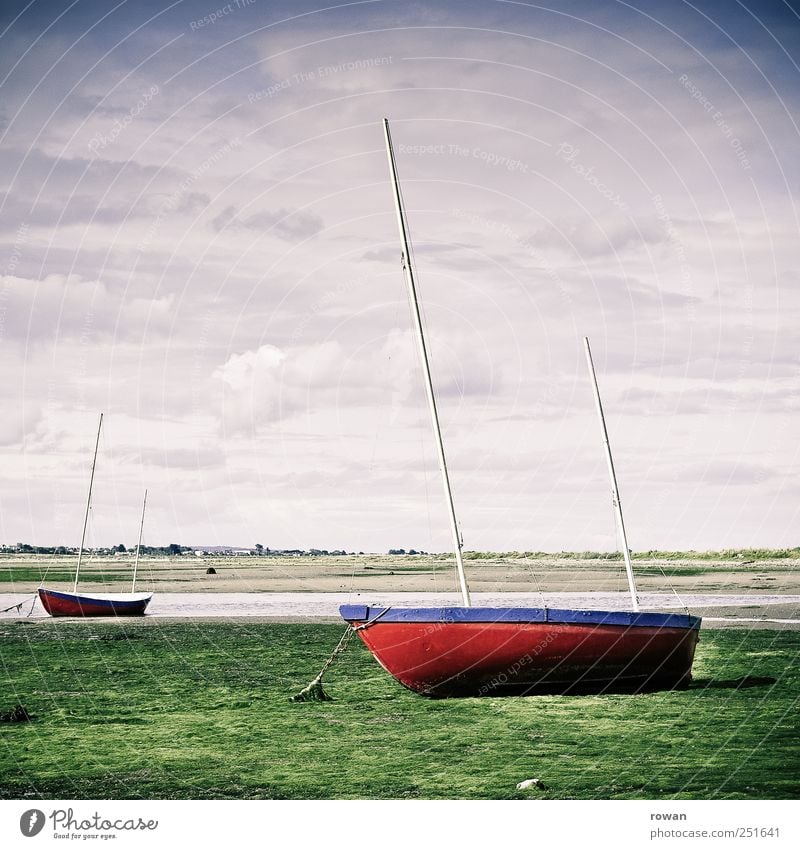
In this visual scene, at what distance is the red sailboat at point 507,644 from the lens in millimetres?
13758

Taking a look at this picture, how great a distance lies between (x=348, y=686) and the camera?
1603cm

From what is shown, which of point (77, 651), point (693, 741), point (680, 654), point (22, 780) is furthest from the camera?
point (77, 651)

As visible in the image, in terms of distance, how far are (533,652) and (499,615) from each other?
82cm

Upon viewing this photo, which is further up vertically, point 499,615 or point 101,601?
point 101,601

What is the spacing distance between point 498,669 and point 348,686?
3107 mm

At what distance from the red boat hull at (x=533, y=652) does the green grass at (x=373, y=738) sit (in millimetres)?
352

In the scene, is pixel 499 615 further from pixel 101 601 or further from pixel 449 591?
pixel 449 591

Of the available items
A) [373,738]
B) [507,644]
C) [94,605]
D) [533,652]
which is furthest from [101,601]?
[373,738]

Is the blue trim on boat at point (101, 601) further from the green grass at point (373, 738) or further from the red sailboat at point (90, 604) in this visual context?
the green grass at point (373, 738)

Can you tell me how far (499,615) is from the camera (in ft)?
45.0

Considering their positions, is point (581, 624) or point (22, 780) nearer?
point (22, 780)

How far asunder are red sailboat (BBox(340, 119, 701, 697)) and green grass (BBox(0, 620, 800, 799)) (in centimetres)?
37
